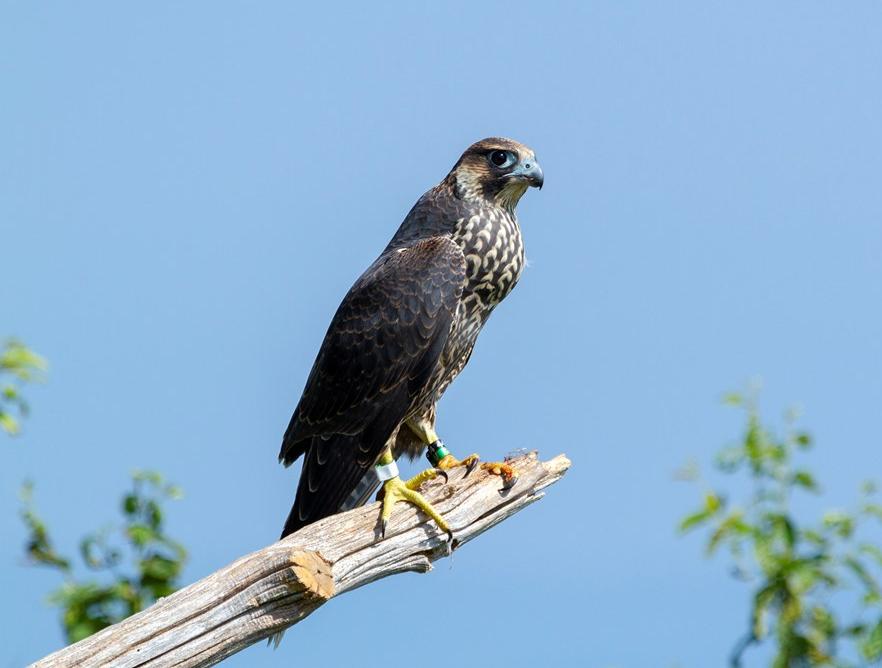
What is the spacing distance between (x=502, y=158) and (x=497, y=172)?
7cm

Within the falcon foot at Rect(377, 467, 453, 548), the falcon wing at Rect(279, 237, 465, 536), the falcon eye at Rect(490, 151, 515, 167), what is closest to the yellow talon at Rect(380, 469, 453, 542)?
the falcon foot at Rect(377, 467, 453, 548)

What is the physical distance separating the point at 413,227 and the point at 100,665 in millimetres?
2564

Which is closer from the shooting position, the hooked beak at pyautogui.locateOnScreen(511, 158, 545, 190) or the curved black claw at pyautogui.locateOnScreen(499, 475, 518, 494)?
the curved black claw at pyautogui.locateOnScreen(499, 475, 518, 494)

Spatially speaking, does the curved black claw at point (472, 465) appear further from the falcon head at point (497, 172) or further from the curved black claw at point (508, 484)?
the falcon head at point (497, 172)

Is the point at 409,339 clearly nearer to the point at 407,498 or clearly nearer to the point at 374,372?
the point at 374,372

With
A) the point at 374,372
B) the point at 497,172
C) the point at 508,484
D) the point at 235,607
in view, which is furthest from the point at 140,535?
the point at 497,172

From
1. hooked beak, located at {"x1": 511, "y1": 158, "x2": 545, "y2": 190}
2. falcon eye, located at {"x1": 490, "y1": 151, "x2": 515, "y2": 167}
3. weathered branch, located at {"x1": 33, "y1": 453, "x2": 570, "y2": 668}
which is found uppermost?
falcon eye, located at {"x1": 490, "y1": 151, "x2": 515, "y2": 167}

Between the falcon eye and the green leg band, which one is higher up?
the falcon eye

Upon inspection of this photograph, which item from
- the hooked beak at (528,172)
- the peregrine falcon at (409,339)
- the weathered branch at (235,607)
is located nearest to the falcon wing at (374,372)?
the peregrine falcon at (409,339)

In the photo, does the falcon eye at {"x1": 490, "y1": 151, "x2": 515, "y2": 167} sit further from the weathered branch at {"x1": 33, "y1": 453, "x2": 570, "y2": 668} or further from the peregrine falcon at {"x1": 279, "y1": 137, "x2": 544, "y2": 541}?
the weathered branch at {"x1": 33, "y1": 453, "x2": 570, "y2": 668}

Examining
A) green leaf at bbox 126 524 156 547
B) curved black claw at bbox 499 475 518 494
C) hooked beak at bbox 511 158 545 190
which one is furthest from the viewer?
hooked beak at bbox 511 158 545 190

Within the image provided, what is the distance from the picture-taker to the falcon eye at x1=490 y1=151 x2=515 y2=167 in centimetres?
648

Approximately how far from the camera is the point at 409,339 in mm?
6141

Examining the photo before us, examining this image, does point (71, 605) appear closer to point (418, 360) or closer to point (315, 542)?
point (315, 542)
